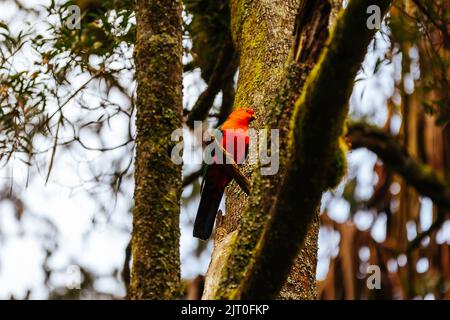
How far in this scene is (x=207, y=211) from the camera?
14.7ft

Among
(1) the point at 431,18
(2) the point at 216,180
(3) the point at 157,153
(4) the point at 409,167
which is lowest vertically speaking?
(3) the point at 157,153

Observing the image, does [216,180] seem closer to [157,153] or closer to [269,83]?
[269,83]

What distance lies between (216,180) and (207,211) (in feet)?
0.81

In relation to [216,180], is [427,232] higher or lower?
higher

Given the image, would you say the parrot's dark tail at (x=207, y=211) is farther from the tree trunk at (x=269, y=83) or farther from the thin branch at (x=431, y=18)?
the thin branch at (x=431, y=18)

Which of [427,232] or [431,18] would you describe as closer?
[431,18]

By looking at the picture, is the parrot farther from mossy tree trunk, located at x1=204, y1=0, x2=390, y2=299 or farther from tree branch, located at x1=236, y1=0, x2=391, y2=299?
tree branch, located at x1=236, y1=0, x2=391, y2=299

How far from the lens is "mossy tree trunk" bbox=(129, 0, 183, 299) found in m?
2.38

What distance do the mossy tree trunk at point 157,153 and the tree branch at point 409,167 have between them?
447 centimetres

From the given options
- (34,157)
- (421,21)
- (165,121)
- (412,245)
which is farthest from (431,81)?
(165,121)

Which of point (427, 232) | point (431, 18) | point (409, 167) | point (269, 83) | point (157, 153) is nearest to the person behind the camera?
point (157, 153)

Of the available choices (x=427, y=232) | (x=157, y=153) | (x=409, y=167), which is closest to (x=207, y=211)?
(x=157, y=153)

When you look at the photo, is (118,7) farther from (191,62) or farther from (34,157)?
(34,157)

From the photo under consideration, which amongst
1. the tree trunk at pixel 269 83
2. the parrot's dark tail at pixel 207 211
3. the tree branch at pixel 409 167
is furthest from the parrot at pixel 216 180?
the tree branch at pixel 409 167
